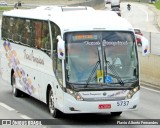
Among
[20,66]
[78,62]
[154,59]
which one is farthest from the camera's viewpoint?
[154,59]

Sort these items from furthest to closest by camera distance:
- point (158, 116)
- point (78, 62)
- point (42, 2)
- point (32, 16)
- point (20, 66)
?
point (42, 2) → point (20, 66) → point (32, 16) → point (158, 116) → point (78, 62)

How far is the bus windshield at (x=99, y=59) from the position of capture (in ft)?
53.3

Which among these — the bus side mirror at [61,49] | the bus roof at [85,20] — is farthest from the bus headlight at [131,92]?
the bus side mirror at [61,49]

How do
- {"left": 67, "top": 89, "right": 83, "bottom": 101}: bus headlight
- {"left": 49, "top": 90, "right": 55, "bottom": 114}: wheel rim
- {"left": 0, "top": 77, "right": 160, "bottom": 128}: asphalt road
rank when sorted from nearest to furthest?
{"left": 67, "top": 89, "right": 83, "bottom": 101}: bus headlight → {"left": 0, "top": 77, "right": 160, "bottom": 128}: asphalt road → {"left": 49, "top": 90, "right": 55, "bottom": 114}: wheel rim

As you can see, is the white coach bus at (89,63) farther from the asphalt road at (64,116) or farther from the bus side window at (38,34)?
the bus side window at (38,34)

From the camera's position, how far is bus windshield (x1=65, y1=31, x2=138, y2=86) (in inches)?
640

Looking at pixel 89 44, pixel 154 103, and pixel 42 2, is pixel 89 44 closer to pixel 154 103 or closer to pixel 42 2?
pixel 154 103

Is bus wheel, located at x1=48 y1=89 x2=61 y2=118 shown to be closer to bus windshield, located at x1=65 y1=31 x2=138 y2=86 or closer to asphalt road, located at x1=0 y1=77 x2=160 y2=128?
asphalt road, located at x1=0 y1=77 x2=160 y2=128

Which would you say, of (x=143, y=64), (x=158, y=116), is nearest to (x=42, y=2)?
(x=143, y=64)

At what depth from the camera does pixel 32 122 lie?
16625 mm

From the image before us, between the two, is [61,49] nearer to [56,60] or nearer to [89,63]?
[89,63]

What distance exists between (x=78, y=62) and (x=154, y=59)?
1033cm

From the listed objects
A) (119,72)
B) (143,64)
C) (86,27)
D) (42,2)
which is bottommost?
(42,2)

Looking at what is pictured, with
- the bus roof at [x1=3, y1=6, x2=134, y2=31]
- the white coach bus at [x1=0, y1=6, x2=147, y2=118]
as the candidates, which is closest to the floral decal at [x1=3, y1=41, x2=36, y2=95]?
the white coach bus at [x1=0, y1=6, x2=147, y2=118]
